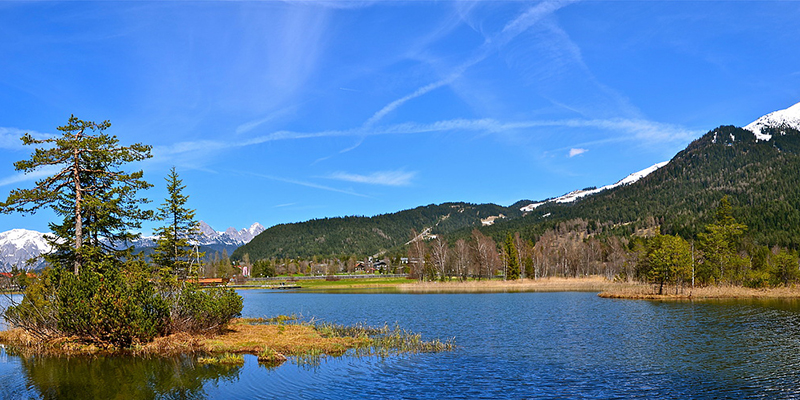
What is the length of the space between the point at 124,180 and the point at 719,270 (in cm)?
8913

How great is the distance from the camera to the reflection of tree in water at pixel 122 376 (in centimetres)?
2191

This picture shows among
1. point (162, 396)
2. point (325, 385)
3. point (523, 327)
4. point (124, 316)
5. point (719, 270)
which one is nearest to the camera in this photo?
point (162, 396)

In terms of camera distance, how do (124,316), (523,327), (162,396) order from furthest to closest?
(523,327)
(124,316)
(162,396)

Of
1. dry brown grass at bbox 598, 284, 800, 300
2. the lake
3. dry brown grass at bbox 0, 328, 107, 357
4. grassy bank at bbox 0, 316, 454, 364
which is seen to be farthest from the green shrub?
dry brown grass at bbox 598, 284, 800, 300

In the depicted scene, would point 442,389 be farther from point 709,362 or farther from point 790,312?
point 790,312

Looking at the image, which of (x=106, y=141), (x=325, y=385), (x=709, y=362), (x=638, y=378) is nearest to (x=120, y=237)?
(x=106, y=141)

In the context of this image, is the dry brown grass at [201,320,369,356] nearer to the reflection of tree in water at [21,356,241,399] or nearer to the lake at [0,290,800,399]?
the lake at [0,290,800,399]

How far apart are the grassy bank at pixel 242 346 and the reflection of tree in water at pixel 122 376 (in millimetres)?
1625

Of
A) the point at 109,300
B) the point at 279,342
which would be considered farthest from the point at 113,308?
the point at 279,342

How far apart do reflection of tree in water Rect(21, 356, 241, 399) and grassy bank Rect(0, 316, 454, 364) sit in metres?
1.63

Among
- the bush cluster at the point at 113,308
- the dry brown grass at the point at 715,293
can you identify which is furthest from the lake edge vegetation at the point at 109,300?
the dry brown grass at the point at 715,293

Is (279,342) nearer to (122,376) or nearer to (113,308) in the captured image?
(113,308)

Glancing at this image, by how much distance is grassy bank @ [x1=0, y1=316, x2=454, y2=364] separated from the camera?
102 feet

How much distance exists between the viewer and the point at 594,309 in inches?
2302
